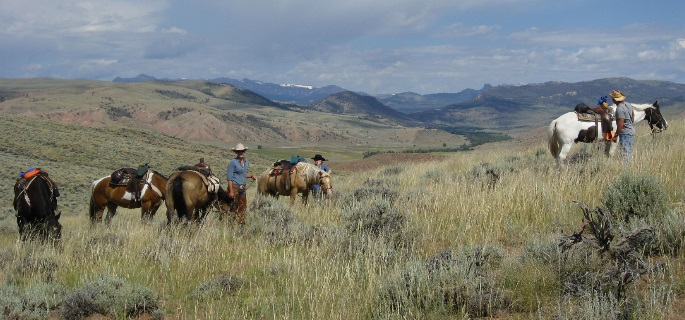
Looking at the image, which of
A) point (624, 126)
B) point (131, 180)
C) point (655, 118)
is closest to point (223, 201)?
point (131, 180)

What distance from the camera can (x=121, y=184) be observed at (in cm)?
1276

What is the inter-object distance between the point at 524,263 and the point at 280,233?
4225 mm

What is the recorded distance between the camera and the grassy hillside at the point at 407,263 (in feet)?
14.5

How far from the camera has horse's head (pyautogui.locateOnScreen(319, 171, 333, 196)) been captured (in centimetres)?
1267

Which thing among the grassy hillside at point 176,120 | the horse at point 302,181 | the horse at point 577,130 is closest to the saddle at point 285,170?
the horse at point 302,181

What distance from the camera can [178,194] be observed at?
1025cm

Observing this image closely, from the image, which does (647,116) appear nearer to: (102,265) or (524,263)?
(524,263)

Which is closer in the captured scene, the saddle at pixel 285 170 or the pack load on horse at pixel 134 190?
the pack load on horse at pixel 134 190

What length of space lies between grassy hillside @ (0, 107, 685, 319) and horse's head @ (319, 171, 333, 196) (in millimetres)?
1929

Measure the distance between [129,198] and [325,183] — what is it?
4.80m

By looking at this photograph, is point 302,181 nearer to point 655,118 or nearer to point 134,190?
point 134,190

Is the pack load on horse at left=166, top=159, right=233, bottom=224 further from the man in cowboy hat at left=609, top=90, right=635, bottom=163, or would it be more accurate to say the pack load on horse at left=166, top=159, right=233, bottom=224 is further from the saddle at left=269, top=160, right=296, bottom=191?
the man in cowboy hat at left=609, top=90, right=635, bottom=163

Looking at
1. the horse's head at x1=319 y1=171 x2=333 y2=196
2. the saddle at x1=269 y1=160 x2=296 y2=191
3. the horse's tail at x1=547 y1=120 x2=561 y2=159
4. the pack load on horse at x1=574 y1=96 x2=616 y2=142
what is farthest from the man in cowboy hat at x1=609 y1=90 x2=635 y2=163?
the saddle at x1=269 y1=160 x2=296 y2=191

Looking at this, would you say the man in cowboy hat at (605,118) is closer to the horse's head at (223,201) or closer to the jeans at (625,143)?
the jeans at (625,143)
